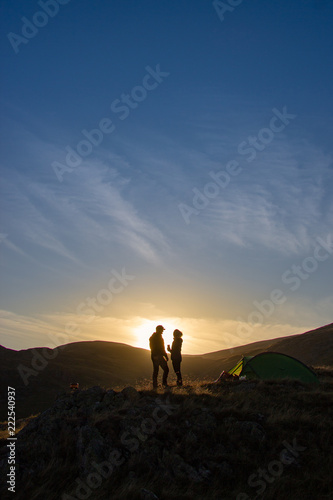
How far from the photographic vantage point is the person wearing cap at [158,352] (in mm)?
16547

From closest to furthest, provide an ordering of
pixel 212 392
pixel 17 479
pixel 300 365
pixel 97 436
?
1. pixel 17 479
2. pixel 97 436
3. pixel 212 392
4. pixel 300 365

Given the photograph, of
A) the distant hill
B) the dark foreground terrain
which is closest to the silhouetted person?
the dark foreground terrain

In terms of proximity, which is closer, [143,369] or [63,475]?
[63,475]

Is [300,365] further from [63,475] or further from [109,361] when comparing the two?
[109,361]

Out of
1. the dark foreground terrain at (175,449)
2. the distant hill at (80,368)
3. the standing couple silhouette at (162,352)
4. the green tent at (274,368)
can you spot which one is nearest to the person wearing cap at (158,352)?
the standing couple silhouette at (162,352)

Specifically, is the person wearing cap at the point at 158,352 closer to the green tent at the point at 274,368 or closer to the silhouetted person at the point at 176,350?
the silhouetted person at the point at 176,350

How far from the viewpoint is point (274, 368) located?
18938 mm

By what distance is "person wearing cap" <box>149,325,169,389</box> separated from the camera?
54.3ft

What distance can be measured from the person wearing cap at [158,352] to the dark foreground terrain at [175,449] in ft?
12.7

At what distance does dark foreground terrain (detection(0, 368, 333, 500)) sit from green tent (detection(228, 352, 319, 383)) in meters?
6.09

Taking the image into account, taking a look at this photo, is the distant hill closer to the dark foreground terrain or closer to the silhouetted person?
the silhouetted person

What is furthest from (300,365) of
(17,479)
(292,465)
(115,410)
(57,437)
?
(17,479)

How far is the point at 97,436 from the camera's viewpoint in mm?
10008

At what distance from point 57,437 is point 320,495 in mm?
6998
